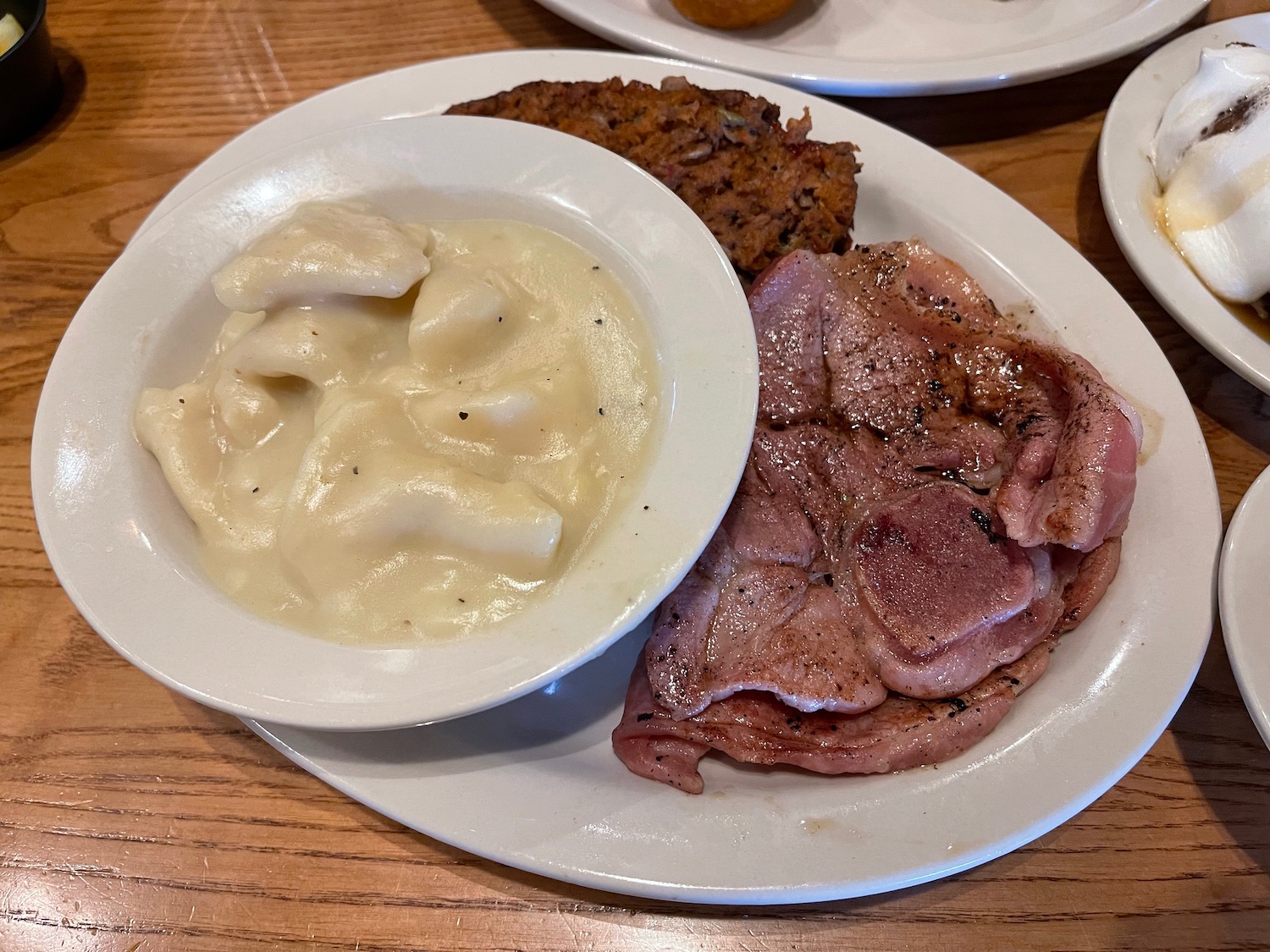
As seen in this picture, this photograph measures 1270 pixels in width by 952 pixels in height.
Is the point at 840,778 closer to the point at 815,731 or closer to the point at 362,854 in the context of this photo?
the point at 815,731

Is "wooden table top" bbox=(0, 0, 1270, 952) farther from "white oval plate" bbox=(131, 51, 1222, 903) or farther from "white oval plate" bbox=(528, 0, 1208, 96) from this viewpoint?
"white oval plate" bbox=(528, 0, 1208, 96)

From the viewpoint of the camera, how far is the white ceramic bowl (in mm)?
1005

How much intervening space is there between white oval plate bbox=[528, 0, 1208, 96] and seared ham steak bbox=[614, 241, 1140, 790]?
26.6 inches

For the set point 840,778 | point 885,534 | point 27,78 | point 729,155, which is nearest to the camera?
point 840,778

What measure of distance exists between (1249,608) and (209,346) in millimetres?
1877

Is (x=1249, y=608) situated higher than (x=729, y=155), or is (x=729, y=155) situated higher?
(x=729, y=155)

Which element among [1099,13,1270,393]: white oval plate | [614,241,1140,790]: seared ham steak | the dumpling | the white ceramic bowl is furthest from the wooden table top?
the dumpling

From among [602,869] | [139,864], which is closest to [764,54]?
[602,869]

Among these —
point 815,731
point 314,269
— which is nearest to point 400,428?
point 314,269

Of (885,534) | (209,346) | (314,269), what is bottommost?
(885,534)

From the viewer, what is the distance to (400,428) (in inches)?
46.6

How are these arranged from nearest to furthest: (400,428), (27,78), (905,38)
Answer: (400,428), (27,78), (905,38)

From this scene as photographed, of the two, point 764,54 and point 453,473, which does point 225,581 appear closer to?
point 453,473

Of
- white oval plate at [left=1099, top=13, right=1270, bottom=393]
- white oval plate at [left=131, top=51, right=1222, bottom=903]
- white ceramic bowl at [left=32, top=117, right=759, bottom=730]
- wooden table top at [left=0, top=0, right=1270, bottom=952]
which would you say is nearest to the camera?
white ceramic bowl at [left=32, top=117, right=759, bottom=730]
